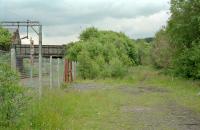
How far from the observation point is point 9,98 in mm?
11148

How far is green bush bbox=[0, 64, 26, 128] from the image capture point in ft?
36.5

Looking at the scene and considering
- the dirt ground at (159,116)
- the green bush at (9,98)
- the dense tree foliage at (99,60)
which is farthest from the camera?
the dense tree foliage at (99,60)

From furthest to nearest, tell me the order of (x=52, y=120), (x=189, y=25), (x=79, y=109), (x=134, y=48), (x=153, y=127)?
1. (x=134, y=48)
2. (x=189, y=25)
3. (x=79, y=109)
4. (x=153, y=127)
5. (x=52, y=120)

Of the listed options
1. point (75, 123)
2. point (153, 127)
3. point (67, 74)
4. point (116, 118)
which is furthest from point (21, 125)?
point (67, 74)

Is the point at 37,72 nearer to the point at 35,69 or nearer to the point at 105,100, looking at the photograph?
the point at 35,69

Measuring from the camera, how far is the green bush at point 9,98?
1113 cm

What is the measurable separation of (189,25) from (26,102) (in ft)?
84.2

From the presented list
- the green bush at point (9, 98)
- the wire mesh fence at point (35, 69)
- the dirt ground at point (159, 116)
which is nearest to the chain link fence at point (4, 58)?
the wire mesh fence at point (35, 69)

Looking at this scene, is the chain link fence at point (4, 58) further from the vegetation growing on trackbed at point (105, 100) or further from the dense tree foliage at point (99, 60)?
the dense tree foliage at point (99, 60)

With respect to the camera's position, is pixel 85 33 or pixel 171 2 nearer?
pixel 171 2

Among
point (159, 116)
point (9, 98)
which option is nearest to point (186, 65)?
point (159, 116)

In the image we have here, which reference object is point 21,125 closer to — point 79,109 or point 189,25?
point 79,109

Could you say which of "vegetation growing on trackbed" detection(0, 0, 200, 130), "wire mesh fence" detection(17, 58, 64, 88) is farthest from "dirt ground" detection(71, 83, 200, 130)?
"wire mesh fence" detection(17, 58, 64, 88)

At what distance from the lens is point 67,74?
123 feet
